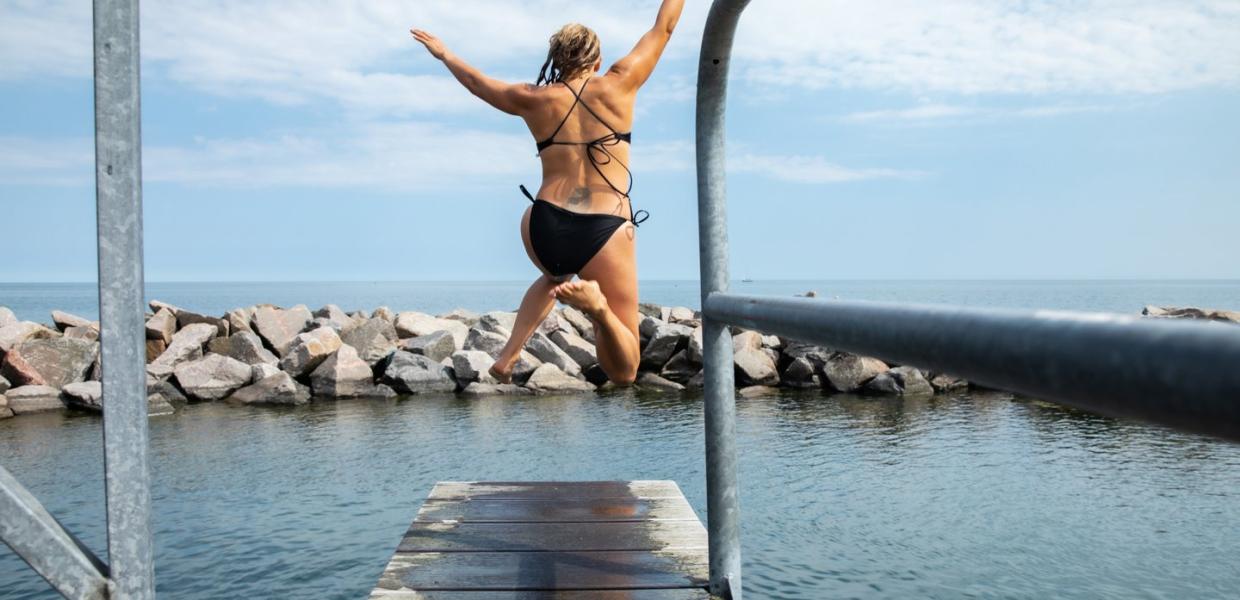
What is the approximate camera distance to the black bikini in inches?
127

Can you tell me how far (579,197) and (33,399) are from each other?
11566 mm

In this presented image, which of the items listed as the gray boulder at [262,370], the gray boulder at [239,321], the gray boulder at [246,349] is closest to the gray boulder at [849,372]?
the gray boulder at [262,370]

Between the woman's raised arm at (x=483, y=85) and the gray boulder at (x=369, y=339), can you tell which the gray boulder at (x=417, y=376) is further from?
the woman's raised arm at (x=483, y=85)

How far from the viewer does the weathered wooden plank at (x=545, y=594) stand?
2693 millimetres

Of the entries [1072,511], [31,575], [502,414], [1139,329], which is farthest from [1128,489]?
[1139,329]

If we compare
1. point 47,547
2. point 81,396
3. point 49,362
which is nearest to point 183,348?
point 49,362

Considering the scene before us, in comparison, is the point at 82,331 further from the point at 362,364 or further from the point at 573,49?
the point at 573,49

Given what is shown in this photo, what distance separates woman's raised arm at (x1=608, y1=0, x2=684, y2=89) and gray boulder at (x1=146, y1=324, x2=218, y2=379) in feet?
39.7

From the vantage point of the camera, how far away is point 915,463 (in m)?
9.04

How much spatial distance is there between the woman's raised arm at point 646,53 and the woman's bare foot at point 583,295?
694mm

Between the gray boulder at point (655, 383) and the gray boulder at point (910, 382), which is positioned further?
the gray boulder at point (655, 383)

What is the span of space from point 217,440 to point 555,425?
3585 mm

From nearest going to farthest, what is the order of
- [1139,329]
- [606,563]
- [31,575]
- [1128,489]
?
[1139,329]
[606,563]
[31,575]
[1128,489]

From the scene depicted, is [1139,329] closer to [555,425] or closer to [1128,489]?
[1128,489]
